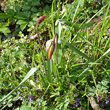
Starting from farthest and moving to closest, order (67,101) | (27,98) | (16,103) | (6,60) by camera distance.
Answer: (6,60), (16,103), (27,98), (67,101)

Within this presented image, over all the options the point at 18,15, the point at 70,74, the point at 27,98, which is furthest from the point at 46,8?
the point at 27,98

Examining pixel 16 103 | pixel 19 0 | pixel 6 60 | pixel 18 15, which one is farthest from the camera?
pixel 19 0

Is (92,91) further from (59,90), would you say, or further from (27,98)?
(27,98)

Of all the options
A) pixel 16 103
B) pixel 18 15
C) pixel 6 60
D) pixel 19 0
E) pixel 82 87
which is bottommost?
pixel 16 103

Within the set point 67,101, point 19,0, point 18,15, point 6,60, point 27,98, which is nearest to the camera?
point 67,101

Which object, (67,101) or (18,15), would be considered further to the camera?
(18,15)

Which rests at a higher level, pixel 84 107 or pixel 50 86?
pixel 50 86

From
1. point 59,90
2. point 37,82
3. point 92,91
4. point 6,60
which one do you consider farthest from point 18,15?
point 92,91

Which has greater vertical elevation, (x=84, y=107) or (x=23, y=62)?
(x=23, y=62)

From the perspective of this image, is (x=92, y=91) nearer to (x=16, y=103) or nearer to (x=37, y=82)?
(x=37, y=82)
